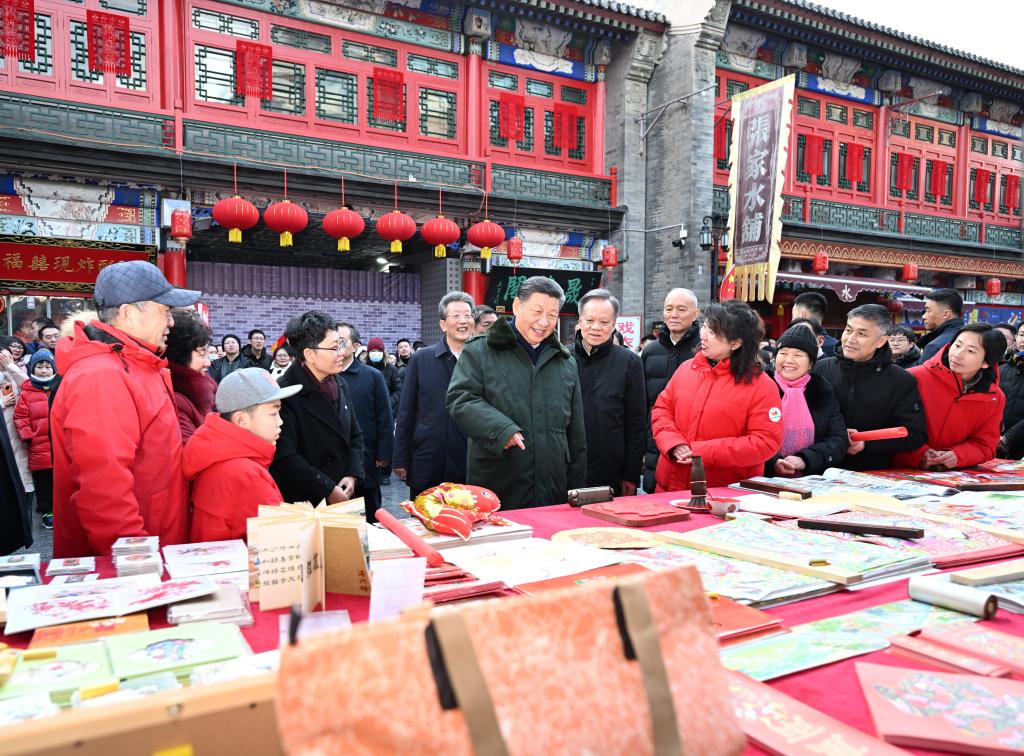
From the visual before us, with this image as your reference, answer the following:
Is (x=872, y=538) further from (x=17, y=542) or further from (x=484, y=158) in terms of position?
(x=484, y=158)

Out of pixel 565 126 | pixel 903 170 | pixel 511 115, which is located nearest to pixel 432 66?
pixel 511 115

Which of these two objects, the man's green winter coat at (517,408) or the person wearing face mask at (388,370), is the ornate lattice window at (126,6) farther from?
the man's green winter coat at (517,408)

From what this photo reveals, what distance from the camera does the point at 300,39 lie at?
352 inches

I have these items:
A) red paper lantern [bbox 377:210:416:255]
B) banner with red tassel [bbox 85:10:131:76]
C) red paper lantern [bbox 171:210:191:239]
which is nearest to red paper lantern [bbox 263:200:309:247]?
red paper lantern [bbox 171:210:191:239]

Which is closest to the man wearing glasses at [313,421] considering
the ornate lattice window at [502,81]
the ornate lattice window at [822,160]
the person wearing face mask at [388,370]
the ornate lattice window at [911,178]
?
the person wearing face mask at [388,370]

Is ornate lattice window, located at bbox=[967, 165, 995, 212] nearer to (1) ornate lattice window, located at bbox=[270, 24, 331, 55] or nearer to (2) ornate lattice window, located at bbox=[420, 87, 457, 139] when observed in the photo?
(2) ornate lattice window, located at bbox=[420, 87, 457, 139]

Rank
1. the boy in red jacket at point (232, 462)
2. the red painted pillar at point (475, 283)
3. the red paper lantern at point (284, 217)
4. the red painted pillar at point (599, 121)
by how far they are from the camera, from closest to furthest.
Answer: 1. the boy in red jacket at point (232, 462)
2. the red paper lantern at point (284, 217)
3. the red painted pillar at point (475, 283)
4. the red painted pillar at point (599, 121)

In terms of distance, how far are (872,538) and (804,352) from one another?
1.52 meters

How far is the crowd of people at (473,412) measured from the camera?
2.12m

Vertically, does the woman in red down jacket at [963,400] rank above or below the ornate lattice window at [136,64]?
below

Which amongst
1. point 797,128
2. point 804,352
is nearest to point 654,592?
point 804,352

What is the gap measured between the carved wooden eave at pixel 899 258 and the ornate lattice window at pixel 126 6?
10042mm

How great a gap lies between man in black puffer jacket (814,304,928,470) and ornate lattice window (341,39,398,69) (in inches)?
314

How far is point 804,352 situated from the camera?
3.38 metres
